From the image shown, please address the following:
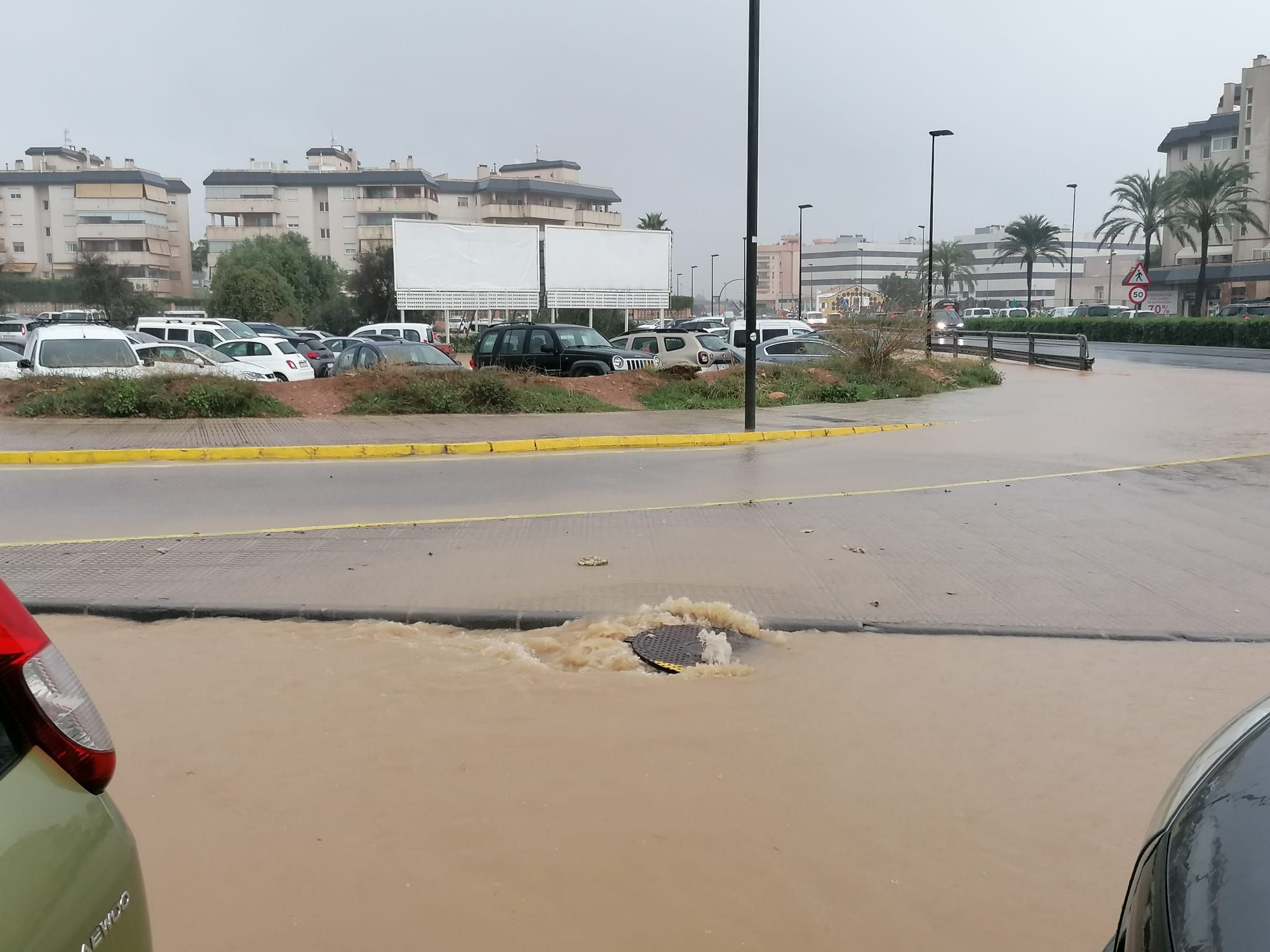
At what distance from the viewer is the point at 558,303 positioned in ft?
144

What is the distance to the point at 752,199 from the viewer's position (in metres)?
16.5

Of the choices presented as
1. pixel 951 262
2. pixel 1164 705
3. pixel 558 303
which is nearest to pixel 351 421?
pixel 1164 705

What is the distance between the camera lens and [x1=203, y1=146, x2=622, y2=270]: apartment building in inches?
3962

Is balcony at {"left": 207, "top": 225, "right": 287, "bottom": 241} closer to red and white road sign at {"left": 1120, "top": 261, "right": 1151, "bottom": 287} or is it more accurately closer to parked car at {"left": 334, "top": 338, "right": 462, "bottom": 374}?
parked car at {"left": 334, "top": 338, "right": 462, "bottom": 374}

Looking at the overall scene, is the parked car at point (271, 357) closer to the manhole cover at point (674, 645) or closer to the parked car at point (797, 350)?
the parked car at point (797, 350)

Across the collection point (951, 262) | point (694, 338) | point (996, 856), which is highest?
point (951, 262)

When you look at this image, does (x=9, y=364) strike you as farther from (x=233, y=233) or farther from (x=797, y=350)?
(x=233, y=233)

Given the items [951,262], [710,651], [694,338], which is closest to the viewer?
[710,651]

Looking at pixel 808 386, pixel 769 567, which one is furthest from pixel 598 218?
pixel 769 567

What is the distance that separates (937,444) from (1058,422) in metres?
4.31

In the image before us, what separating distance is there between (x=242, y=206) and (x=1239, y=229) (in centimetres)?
8273

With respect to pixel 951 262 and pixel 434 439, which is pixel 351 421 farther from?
pixel 951 262

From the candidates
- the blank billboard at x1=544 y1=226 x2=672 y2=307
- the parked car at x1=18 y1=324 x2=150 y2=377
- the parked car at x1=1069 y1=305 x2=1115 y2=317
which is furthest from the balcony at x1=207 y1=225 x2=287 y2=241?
the parked car at x1=18 y1=324 x2=150 y2=377

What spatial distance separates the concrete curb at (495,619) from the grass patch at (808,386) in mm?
13742
